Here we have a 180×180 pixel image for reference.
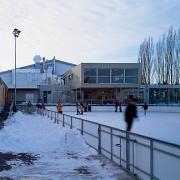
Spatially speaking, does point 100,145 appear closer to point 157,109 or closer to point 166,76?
point 157,109

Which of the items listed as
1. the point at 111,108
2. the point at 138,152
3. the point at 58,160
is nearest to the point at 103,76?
the point at 111,108

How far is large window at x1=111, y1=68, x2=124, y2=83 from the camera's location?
68938mm

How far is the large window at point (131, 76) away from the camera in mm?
68812

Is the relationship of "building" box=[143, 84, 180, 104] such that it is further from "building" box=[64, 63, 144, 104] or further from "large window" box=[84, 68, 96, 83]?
"large window" box=[84, 68, 96, 83]

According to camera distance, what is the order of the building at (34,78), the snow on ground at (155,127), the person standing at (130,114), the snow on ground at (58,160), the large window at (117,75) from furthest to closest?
the building at (34,78)
the large window at (117,75)
the snow on ground at (155,127)
the person standing at (130,114)
the snow on ground at (58,160)

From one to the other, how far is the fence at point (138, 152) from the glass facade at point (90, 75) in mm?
54837

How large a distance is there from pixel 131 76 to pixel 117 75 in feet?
7.24

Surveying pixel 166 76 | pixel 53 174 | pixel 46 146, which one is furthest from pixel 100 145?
pixel 166 76

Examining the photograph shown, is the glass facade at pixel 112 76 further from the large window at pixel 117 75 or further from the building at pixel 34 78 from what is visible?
the building at pixel 34 78

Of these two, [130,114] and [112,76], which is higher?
[112,76]

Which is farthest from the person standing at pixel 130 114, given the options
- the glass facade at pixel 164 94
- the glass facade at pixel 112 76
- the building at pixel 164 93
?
the glass facade at pixel 164 94

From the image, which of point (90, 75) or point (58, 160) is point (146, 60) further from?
point (58, 160)

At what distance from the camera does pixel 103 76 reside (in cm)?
6938

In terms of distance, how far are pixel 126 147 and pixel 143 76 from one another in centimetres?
7997
